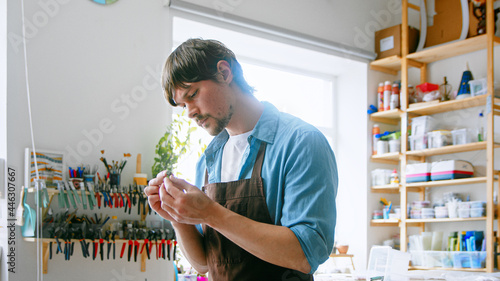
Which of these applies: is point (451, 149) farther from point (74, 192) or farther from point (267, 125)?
point (267, 125)

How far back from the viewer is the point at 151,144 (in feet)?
12.7

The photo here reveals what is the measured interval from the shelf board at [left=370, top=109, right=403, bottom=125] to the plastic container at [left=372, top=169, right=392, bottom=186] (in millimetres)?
549

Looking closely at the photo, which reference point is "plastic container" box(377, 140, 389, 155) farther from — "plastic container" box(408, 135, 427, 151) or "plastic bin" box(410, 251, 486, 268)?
"plastic bin" box(410, 251, 486, 268)

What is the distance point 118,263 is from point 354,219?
260 centimetres

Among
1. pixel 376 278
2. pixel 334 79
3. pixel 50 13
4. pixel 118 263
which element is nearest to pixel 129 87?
pixel 50 13

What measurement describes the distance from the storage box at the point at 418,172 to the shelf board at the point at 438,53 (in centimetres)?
107

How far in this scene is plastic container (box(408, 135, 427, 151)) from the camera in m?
4.79

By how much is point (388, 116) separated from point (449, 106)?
2.37 ft

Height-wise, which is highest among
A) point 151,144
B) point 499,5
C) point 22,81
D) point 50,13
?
point 499,5

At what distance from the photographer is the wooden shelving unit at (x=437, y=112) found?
14.0 feet

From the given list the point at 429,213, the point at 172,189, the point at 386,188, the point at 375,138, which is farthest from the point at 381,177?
the point at 172,189

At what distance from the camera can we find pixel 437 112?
5.02 metres

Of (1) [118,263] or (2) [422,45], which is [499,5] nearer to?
(2) [422,45]

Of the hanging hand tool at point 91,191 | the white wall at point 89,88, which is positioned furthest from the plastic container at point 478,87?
the hanging hand tool at point 91,191
